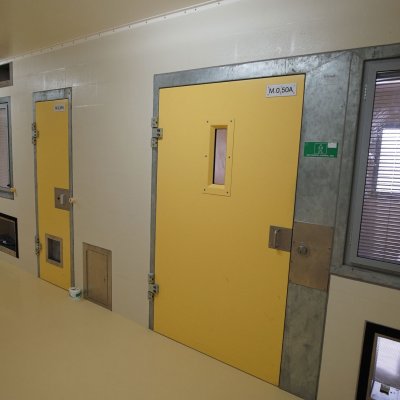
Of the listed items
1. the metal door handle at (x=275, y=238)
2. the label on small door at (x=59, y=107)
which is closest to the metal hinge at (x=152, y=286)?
Answer: the metal door handle at (x=275, y=238)

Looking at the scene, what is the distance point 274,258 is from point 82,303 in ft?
6.90

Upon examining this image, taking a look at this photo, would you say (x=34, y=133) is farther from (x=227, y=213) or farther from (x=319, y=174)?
(x=319, y=174)

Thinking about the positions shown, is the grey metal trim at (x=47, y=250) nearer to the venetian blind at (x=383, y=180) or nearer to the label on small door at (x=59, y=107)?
the label on small door at (x=59, y=107)

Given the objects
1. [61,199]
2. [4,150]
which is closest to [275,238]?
[61,199]

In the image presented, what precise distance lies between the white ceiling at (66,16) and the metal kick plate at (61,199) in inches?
59.0

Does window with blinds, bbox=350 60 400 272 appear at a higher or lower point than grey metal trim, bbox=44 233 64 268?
higher

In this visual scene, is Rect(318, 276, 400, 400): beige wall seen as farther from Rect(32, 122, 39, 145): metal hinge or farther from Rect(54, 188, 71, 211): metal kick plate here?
Rect(32, 122, 39, 145): metal hinge

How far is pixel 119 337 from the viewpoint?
7.80ft

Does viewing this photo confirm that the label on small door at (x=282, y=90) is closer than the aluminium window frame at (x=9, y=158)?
Yes

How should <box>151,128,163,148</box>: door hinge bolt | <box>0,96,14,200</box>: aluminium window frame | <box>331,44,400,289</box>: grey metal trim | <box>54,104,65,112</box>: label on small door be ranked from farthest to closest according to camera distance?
1. <box>0,96,14,200</box>: aluminium window frame
2. <box>54,104,65,112</box>: label on small door
3. <box>151,128,163,148</box>: door hinge bolt
4. <box>331,44,400,289</box>: grey metal trim

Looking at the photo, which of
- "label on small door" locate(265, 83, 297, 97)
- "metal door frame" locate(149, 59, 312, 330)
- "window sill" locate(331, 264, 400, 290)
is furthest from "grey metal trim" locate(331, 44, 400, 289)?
"label on small door" locate(265, 83, 297, 97)

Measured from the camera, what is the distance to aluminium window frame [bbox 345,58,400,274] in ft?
4.81

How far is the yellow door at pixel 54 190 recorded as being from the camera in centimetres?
295

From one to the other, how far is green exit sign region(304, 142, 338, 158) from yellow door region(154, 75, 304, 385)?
0.21 feet
